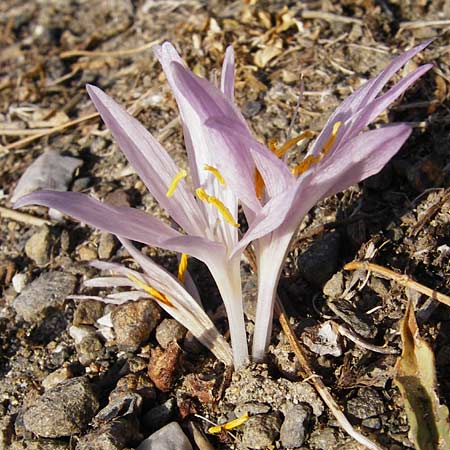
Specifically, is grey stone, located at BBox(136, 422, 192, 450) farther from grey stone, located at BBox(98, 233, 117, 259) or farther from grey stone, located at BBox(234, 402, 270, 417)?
grey stone, located at BBox(98, 233, 117, 259)

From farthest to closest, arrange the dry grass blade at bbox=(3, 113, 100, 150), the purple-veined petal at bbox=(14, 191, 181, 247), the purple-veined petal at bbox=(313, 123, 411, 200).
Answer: the dry grass blade at bbox=(3, 113, 100, 150)
the purple-veined petal at bbox=(14, 191, 181, 247)
the purple-veined petal at bbox=(313, 123, 411, 200)

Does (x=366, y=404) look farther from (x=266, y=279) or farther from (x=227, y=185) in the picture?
(x=227, y=185)

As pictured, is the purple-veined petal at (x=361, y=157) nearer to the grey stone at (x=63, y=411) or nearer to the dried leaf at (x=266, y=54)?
the grey stone at (x=63, y=411)

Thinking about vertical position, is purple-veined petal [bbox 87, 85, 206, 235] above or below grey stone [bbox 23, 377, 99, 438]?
above

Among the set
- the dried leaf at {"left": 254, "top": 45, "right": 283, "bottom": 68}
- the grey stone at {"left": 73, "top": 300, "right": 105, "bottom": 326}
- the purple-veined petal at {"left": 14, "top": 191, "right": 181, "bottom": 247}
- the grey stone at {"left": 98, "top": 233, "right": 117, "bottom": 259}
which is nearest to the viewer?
the purple-veined petal at {"left": 14, "top": 191, "right": 181, "bottom": 247}

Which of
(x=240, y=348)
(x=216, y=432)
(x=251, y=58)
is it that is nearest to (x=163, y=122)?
(x=251, y=58)

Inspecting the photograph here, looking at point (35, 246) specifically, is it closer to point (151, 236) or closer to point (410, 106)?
point (151, 236)

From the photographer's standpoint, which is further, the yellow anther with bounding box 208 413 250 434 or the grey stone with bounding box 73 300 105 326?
the grey stone with bounding box 73 300 105 326

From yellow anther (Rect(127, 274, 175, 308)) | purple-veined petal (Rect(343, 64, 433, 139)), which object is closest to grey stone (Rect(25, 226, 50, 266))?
yellow anther (Rect(127, 274, 175, 308))
